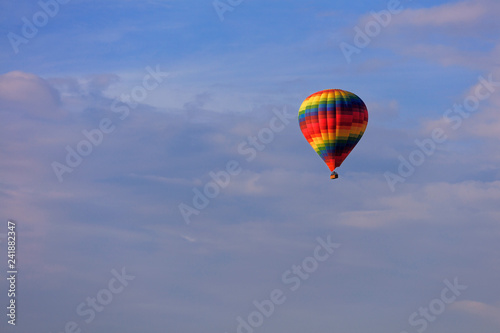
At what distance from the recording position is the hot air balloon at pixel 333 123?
4948 inches

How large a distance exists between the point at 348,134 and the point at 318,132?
9.88 ft

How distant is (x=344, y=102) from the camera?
12588 cm

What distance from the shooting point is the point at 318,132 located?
12662cm

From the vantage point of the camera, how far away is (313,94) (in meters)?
128

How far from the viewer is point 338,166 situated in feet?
420

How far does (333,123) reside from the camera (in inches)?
4948

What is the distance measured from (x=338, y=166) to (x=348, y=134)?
3.58 metres

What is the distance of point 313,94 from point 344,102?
147 inches

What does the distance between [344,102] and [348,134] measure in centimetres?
329

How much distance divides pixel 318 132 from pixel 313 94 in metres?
4.11

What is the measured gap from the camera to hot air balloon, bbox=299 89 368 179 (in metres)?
126

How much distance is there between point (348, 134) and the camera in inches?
4988

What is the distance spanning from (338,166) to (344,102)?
6720mm
